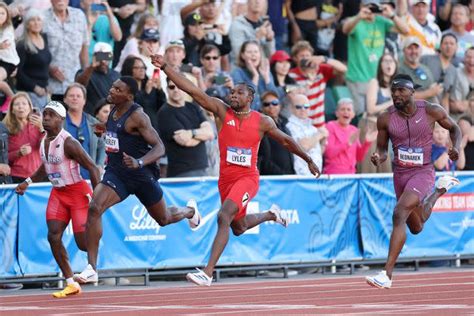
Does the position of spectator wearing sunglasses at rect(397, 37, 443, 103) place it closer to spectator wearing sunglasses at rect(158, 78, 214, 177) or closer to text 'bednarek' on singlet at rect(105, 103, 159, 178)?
spectator wearing sunglasses at rect(158, 78, 214, 177)

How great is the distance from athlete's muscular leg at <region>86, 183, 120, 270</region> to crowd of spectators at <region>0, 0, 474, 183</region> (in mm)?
2178

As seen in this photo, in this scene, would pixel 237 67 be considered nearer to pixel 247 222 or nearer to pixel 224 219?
pixel 247 222

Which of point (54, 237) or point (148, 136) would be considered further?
point (54, 237)

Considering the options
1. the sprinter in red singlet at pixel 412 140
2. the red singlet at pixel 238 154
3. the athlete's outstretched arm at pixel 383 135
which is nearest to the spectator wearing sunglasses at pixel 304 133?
the athlete's outstretched arm at pixel 383 135

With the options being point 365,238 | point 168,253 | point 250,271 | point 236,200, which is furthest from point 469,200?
point 236,200

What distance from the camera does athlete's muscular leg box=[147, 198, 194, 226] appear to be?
16859 mm

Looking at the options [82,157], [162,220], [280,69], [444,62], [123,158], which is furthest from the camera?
[444,62]

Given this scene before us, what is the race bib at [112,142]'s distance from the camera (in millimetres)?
16375

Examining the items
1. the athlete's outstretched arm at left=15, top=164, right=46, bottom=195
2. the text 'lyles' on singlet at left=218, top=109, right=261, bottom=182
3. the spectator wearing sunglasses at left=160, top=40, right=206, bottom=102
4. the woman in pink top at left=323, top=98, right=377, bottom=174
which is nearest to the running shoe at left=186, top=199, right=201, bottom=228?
the text 'lyles' on singlet at left=218, top=109, right=261, bottom=182

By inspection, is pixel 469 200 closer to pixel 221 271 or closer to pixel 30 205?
pixel 221 271

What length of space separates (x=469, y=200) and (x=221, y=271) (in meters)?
4.55

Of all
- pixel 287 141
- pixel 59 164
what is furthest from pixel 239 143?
pixel 59 164

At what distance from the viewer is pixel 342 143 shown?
21.5 metres

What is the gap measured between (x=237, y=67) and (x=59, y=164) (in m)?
5.82
